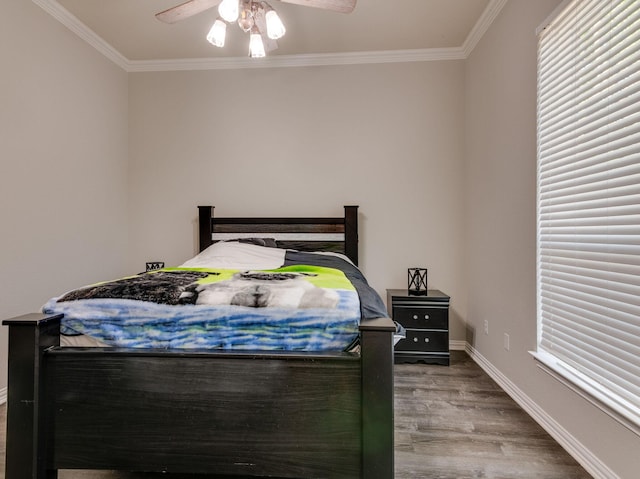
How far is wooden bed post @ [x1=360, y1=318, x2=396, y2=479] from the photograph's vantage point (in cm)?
125

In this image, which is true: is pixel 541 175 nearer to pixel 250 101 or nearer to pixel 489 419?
pixel 489 419

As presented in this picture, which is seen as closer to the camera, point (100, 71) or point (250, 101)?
point (100, 71)

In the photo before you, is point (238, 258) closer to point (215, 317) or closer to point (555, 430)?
point (215, 317)

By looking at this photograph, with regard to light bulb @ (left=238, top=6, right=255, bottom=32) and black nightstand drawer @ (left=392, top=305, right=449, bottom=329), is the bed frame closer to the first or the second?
black nightstand drawer @ (left=392, top=305, right=449, bottom=329)

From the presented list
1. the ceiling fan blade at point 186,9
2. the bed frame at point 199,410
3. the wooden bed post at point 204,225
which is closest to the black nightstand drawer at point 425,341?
the bed frame at point 199,410

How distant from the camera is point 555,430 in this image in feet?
6.08

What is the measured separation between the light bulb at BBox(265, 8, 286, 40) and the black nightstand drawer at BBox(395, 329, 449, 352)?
242cm

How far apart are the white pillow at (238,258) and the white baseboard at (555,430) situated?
178cm

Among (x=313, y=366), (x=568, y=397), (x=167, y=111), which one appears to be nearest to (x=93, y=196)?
(x=167, y=111)

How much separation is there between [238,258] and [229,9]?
1.60 meters

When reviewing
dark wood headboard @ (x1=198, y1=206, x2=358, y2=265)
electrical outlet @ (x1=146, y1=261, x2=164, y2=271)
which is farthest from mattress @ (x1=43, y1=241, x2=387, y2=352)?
electrical outlet @ (x1=146, y1=261, x2=164, y2=271)

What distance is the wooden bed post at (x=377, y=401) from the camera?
125 cm

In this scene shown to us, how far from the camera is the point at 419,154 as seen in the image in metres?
3.43

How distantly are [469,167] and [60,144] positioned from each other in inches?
137
